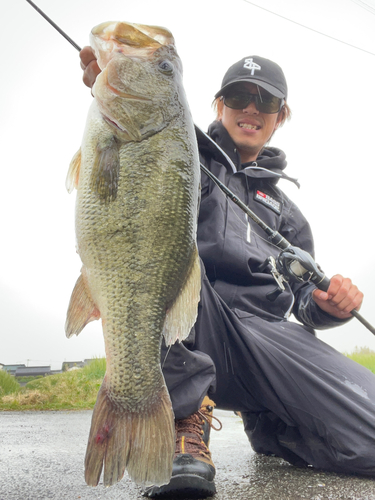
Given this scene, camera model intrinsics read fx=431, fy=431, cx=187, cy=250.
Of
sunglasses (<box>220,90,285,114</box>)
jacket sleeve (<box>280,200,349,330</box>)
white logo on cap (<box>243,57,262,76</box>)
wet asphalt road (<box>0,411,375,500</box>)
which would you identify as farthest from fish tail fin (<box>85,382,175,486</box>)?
white logo on cap (<box>243,57,262,76</box>)

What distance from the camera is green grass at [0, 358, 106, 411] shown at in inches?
229

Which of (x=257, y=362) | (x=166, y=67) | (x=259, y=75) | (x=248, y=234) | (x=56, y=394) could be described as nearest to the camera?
(x=166, y=67)

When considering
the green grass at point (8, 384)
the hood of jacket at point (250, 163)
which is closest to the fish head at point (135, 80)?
the hood of jacket at point (250, 163)

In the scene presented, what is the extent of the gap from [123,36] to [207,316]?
1438mm

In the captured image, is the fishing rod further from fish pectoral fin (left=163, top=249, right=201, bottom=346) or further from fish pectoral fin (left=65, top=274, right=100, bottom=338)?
fish pectoral fin (left=65, top=274, right=100, bottom=338)

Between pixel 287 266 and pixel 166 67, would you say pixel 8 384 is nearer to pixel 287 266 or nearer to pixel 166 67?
pixel 287 266

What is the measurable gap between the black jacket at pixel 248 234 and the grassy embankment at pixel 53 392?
398 centimetres

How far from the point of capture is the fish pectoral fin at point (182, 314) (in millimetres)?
1679

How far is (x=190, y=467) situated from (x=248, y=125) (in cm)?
262

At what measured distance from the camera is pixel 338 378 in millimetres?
2498

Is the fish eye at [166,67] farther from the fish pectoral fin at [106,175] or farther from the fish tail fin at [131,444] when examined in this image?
the fish tail fin at [131,444]

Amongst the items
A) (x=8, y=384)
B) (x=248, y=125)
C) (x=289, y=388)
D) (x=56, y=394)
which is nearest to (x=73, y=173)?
(x=289, y=388)

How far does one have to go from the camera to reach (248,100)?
3484mm

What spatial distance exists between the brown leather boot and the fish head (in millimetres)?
1334
